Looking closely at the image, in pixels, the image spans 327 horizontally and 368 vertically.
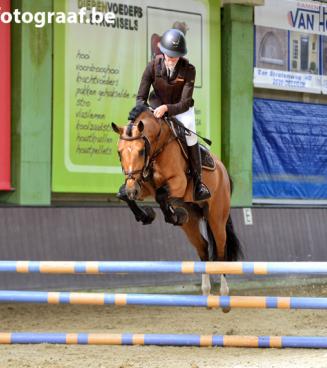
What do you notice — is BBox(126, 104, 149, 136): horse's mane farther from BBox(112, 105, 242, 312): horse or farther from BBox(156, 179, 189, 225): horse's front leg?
BBox(156, 179, 189, 225): horse's front leg

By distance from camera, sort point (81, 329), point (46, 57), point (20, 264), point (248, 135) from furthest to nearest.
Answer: point (248, 135) → point (46, 57) → point (81, 329) → point (20, 264)

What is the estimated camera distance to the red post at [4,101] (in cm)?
1192

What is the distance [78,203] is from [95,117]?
4.53ft

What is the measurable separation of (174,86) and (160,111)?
0.39m

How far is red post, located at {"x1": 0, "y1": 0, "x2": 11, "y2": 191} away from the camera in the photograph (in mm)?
11922

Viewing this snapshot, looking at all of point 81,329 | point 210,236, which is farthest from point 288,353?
point 81,329

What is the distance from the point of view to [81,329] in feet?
32.4

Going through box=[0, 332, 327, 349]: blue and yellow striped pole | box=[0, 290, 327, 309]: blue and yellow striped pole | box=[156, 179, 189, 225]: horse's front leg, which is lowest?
box=[0, 332, 327, 349]: blue and yellow striped pole

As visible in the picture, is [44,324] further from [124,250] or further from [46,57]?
[46,57]

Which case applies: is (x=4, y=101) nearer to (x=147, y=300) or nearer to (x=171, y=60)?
(x=171, y=60)

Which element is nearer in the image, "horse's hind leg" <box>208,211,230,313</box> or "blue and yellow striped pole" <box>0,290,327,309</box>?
"blue and yellow striped pole" <box>0,290,327,309</box>

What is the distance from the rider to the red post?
4397 millimetres

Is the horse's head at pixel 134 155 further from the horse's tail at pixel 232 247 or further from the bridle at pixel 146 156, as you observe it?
the horse's tail at pixel 232 247

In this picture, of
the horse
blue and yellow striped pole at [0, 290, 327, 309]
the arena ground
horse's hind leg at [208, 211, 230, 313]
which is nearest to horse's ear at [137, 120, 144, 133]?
the horse
